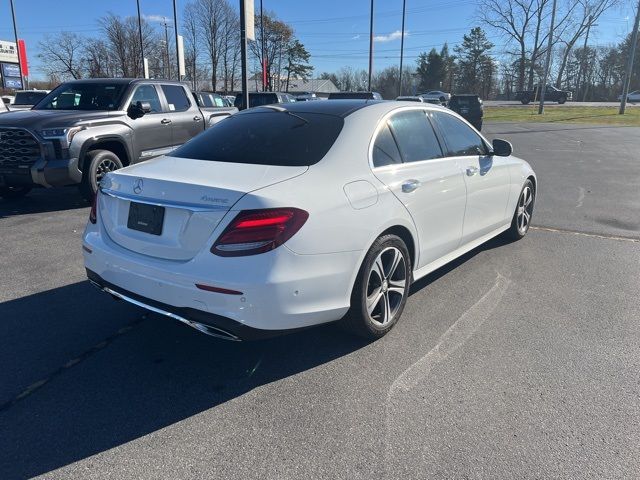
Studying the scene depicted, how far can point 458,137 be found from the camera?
476cm

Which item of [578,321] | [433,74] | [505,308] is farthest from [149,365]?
[433,74]

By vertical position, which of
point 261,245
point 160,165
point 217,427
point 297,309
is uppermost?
point 160,165

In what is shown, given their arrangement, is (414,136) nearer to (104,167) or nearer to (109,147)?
(104,167)

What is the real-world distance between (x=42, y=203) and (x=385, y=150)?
663 cm

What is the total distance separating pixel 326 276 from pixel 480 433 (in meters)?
1.18

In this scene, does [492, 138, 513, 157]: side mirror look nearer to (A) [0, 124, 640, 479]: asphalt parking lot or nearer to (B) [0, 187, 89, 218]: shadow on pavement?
(A) [0, 124, 640, 479]: asphalt parking lot

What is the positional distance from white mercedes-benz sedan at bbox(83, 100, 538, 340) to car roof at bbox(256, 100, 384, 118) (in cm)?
2

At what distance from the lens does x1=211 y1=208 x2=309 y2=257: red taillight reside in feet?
9.05

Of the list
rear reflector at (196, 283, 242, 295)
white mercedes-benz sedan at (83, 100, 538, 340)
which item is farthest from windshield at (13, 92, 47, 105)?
rear reflector at (196, 283, 242, 295)

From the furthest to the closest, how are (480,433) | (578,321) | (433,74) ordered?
(433,74), (578,321), (480,433)

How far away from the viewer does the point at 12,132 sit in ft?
23.1

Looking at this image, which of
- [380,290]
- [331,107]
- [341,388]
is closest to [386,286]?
[380,290]

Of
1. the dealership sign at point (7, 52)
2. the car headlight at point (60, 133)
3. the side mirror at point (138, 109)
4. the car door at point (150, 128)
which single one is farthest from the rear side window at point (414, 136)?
the dealership sign at point (7, 52)

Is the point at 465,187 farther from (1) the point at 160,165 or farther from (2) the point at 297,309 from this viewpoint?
(1) the point at 160,165
